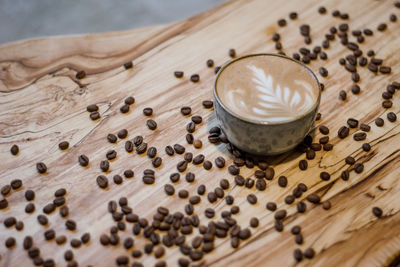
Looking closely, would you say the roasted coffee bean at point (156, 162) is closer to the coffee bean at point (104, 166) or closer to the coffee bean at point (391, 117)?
the coffee bean at point (104, 166)

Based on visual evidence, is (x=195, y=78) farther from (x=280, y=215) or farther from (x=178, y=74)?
(x=280, y=215)

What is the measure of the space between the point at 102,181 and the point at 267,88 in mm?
670

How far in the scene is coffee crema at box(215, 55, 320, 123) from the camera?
149cm

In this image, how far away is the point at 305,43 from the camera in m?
2.05

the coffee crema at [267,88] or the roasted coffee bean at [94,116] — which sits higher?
the roasted coffee bean at [94,116]

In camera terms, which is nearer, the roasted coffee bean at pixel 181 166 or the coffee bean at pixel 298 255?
the coffee bean at pixel 298 255

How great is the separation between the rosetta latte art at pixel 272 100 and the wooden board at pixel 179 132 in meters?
0.22

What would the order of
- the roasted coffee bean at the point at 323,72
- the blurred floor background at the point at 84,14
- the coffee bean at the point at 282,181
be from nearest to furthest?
the coffee bean at the point at 282,181 < the roasted coffee bean at the point at 323,72 < the blurred floor background at the point at 84,14

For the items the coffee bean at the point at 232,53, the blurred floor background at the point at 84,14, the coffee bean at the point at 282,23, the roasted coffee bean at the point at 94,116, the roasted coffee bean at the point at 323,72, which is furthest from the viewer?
the blurred floor background at the point at 84,14

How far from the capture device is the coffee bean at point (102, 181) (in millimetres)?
1532

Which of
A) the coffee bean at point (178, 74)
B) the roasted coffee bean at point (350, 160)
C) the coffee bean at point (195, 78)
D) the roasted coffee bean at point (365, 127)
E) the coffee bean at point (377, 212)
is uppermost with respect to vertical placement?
the coffee bean at point (178, 74)

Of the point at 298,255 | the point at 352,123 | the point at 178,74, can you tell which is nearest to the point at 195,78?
the point at 178,74

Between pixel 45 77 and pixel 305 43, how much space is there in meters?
1.20

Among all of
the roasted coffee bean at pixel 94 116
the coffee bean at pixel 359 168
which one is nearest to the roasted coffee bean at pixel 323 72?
the coffee bean at pixel 359 168
